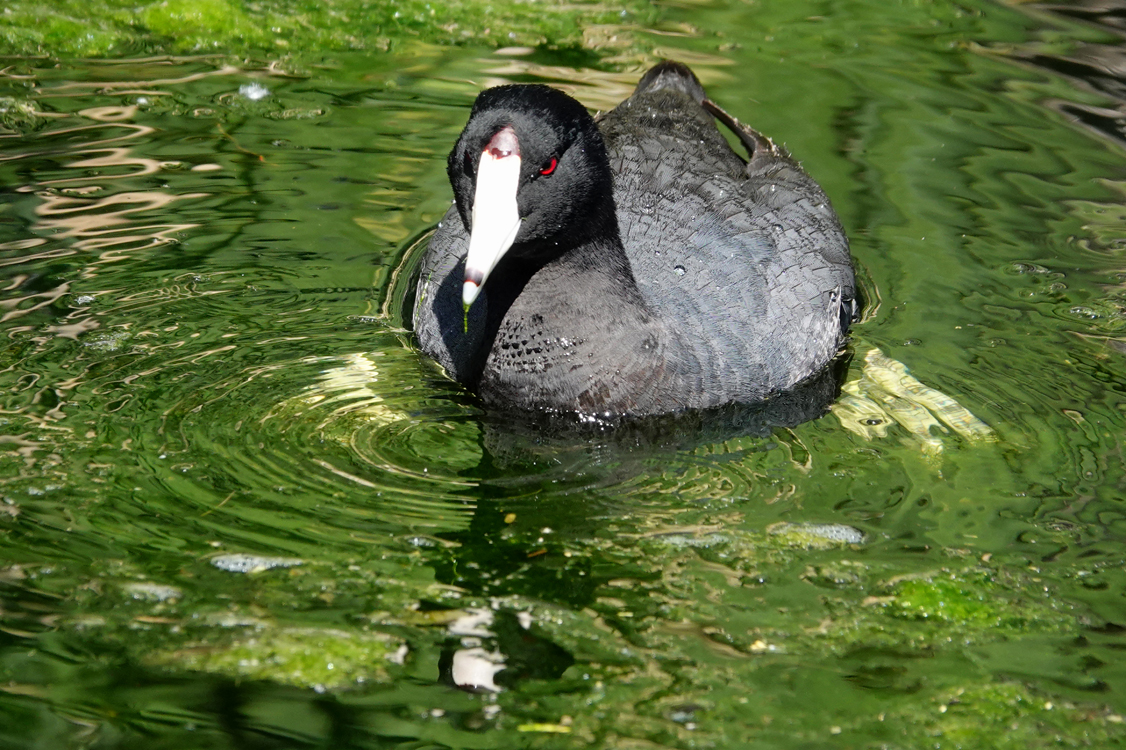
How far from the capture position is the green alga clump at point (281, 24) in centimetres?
613

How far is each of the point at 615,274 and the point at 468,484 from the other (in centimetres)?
75

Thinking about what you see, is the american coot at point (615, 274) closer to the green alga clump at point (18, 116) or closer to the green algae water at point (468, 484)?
the green algae water at point (468, 484)

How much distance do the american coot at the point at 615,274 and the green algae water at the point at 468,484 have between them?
0.50 feet

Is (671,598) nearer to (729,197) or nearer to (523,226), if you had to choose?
(523,226)

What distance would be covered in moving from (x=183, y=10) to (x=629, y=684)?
4811mm

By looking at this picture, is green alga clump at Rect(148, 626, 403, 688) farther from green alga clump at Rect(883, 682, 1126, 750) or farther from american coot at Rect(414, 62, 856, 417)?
green alga clump at Rect(883, 682, 1126, 750)

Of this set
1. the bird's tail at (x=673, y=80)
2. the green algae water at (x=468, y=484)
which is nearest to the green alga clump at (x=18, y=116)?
the green algae water at (x=468, y=484)

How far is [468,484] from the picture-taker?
11.1ft

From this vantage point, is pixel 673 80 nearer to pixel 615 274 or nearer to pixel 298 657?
pixel 615 274

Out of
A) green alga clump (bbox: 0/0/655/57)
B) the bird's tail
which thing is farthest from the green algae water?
the bird's tail

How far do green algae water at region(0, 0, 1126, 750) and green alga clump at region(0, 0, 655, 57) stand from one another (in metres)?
0.48

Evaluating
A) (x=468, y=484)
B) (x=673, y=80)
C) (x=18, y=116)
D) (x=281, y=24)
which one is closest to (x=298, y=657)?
(x=468, y=484)

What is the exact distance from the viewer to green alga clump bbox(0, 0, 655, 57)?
6.13 metres

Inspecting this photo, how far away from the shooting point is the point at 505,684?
2693 millimetres
